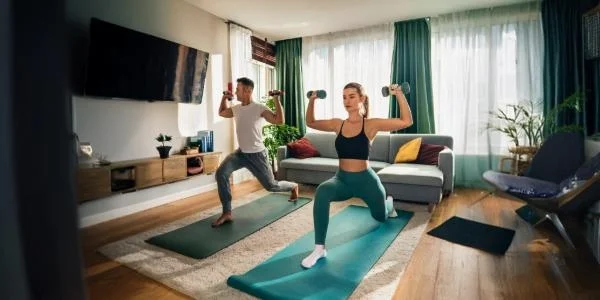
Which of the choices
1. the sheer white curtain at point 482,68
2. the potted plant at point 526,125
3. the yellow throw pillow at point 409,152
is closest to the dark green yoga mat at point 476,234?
the yellow throw pillow at point 409,152

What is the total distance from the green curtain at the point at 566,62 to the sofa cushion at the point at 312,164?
298 cm

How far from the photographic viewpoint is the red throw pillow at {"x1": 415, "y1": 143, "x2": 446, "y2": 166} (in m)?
3.92

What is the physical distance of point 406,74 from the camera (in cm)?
483

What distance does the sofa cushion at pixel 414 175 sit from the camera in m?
3.25

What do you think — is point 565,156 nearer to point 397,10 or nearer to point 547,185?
point 547,185

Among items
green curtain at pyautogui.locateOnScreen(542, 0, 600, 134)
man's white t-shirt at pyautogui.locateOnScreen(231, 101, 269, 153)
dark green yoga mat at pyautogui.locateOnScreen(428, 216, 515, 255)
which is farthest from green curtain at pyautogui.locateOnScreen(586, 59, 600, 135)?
man's white t-shirt at pyautogui.locateOnScreen(231, 101, 269, 153)

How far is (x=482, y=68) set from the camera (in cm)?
441

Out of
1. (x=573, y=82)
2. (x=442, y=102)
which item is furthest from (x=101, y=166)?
(x=573, y=82)

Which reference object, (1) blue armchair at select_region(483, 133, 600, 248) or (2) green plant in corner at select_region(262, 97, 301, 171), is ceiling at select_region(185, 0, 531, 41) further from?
(1) blue armchair at select_region(483, 133, 600, 248)

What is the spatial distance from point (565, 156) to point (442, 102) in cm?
195

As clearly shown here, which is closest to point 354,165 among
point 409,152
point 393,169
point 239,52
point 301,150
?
point 393,169

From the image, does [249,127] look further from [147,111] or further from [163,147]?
[147,111]

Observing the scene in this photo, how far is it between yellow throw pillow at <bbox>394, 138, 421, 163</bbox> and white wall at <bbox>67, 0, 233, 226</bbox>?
2.67m

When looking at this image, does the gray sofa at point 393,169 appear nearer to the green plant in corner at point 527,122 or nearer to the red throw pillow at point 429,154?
the red throw pillow at point 429,154
